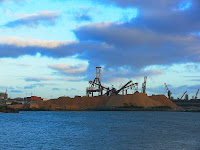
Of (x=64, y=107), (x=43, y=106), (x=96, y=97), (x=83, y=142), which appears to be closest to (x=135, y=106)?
(x=96, y=97)

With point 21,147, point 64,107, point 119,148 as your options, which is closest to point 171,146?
point 119,148

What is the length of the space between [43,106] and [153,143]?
535ft

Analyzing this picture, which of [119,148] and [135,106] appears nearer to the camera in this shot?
[119,148]

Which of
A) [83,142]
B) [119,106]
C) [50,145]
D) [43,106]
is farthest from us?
[43,106]

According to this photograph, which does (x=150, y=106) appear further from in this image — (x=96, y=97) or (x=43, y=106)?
(x=43, y=106)

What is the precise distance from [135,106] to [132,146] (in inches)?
5917

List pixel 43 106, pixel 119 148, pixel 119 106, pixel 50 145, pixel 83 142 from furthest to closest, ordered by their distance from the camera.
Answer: pixel 43 106 < pixel 119 106 < pixel 83 142 < pixel 50 145 < pixel 119 148

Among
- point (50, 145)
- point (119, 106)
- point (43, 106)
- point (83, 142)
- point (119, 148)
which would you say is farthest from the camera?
point (43, 106)

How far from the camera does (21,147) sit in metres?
39.0

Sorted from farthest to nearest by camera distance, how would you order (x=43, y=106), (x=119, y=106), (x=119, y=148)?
1. (x=43, y=106)
2. (x=119, y=106)
3. (x=119, y=148)

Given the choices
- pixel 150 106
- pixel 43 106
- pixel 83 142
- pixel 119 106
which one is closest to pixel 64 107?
pixel 43 106

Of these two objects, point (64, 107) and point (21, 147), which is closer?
point (21, 147)

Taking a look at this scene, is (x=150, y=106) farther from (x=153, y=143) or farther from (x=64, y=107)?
(x=153, y=143)

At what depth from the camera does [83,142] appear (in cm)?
4434
